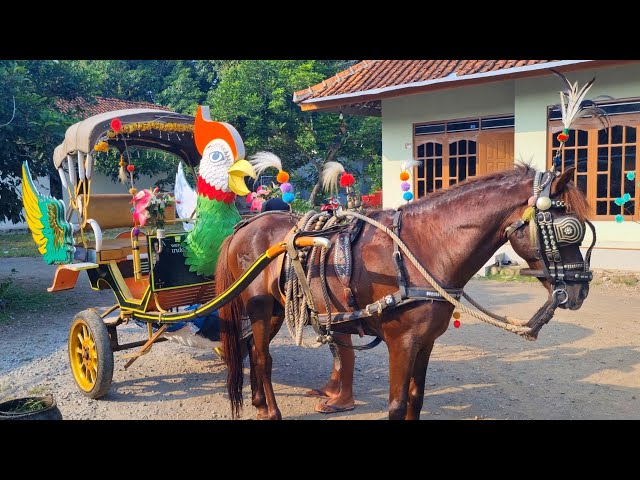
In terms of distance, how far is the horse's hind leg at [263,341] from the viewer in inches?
166

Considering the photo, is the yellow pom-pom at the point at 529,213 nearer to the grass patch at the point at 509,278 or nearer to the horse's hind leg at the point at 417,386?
the horse's hind leg at the point at 417,386

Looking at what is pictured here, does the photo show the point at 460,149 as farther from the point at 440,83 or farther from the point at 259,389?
the point at 259,389

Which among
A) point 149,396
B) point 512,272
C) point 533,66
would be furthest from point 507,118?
point 149,396

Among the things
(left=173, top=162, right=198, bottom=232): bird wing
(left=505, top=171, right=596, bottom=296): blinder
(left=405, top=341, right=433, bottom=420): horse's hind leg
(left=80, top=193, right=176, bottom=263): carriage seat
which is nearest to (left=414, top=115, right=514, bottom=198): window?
(left=173, top=162, right=198, bottom=232): bird wing

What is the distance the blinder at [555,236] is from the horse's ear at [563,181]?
33mm

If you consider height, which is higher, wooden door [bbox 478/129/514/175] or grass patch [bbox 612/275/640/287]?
wooden door [bbox 478/129/514/175]

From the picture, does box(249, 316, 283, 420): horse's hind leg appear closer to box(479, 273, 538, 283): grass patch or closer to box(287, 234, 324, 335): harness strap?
box(287, 234, 324, 335): harness strap

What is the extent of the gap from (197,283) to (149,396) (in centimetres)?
109

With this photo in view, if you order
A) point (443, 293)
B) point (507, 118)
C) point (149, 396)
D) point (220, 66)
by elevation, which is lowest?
point (149, 396)

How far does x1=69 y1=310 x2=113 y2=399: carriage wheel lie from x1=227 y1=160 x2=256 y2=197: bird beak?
1.77 m

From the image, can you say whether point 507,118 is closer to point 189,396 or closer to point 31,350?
point 189,396

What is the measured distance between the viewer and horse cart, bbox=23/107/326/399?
452 centimetres

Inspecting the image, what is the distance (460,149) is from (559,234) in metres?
8.25

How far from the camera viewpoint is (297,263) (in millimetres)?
3625
